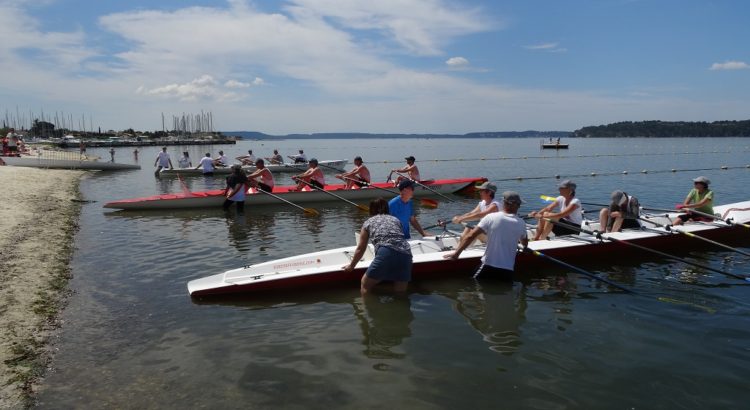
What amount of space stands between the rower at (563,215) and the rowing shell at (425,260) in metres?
0.31

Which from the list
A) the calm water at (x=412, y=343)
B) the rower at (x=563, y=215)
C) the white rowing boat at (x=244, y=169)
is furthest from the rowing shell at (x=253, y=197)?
the rower at (x=563, y=215)

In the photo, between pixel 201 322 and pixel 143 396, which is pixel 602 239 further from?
pixel 143 396

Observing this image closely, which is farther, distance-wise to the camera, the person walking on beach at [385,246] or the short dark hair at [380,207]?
the short dark hair at [380,207]

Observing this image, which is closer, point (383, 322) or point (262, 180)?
point (383, 322)

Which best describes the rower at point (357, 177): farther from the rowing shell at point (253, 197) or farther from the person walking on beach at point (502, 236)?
the person walking on beach at point (502, 236)

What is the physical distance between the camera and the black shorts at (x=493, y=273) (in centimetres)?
770

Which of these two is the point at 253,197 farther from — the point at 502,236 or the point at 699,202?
the point at 699,202

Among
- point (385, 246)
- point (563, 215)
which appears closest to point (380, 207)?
point (385, 246)

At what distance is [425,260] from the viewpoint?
8.40m

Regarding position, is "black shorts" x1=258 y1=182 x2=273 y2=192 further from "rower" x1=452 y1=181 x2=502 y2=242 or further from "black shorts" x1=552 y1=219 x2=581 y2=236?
"black shorts" x1=552 y1=219 x2=581 y2=236

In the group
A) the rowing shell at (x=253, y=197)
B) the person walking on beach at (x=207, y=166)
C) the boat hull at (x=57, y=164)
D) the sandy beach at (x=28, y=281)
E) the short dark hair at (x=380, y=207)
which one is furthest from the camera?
the boat hull at (x=57, y=164)

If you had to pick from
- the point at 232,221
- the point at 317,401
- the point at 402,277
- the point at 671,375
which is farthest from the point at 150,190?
the point at 671,375

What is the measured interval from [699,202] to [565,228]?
12.5 feet

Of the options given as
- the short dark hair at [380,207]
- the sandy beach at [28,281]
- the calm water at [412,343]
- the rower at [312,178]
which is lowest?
the calm water at [412,343]
